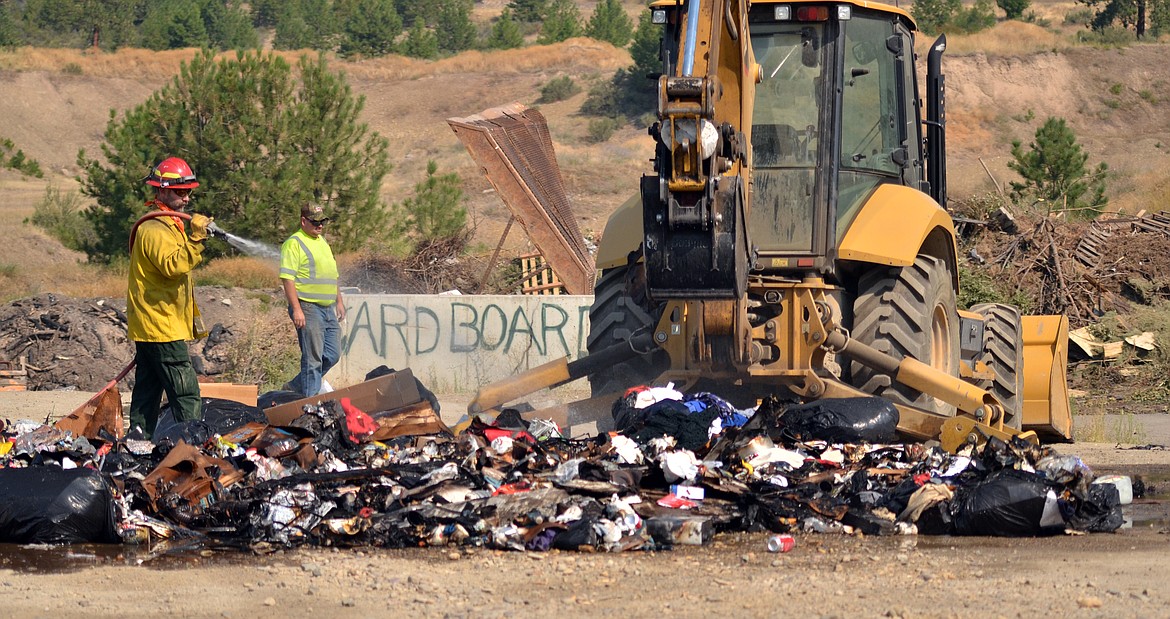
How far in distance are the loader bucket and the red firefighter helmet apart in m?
5.40

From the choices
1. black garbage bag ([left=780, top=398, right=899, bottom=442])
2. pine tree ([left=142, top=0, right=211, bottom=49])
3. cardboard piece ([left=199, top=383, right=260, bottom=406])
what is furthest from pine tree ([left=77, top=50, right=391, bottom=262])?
pine tree ([left=142, top=0, right=211, bottom=49])

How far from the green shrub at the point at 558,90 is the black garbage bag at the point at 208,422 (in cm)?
4461

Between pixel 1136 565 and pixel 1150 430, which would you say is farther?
pixel 1150 430

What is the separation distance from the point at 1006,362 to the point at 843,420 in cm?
233

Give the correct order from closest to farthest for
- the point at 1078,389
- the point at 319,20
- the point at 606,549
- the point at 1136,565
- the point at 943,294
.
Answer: the point at 1136,565, the point at 606,549, the point at 943,294, the point at 1078,389, the point at 319,20

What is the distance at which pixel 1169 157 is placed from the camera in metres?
38.4

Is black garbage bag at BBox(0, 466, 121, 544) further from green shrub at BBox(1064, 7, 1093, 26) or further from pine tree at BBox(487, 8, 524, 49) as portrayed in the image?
green shrub at BBox(1064, 7, 1093, 26)

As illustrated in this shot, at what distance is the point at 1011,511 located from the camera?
563 centimetres

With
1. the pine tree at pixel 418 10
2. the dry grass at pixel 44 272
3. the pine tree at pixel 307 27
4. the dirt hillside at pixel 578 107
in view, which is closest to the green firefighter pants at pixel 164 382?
the dry grass at pixel 44 272

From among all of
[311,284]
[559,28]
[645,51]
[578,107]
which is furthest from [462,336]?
[559,28]

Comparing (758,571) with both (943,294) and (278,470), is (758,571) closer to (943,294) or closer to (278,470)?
(278,470)

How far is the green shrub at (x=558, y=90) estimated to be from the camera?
52.5m

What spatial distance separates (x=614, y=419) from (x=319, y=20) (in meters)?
58.2

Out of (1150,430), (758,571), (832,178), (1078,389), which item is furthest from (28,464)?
(1078,389)
